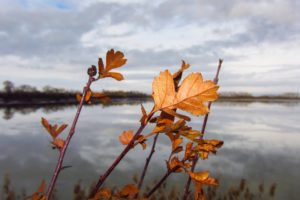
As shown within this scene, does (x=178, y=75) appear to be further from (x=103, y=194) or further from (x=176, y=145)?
(x=103, y=194)

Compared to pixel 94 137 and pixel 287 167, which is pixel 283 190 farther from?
pixel 94 137

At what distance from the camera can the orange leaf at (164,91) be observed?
0.51 metres

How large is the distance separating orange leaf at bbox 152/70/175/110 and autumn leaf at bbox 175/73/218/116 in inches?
0.8

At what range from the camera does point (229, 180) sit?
9.75 m

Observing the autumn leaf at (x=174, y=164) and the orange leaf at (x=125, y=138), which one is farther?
the orange leaf at (x=125, y=138)

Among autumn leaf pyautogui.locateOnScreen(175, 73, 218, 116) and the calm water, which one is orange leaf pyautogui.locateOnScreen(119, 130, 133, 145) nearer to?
autumn leaf pyautogui.locateOnScreen(175, 73, 218, 116)

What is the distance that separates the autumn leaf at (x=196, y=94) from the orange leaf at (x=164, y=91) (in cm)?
2

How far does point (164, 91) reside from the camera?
1.70 ft

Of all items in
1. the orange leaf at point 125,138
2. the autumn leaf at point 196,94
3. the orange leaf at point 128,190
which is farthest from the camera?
the orange leaf at point 125,138

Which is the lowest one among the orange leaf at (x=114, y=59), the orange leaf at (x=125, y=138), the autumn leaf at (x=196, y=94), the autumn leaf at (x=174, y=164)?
the autumn leaf at (x=174, y=164)

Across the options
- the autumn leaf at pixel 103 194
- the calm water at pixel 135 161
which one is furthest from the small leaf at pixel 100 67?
the calm water at pixel 135 161

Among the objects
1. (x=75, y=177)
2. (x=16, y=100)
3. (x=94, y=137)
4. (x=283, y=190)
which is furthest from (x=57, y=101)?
(x=283, y=190)

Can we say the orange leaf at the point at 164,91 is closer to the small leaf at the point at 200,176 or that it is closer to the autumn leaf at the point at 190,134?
Answer: the autumn leaf at the point at 190,134

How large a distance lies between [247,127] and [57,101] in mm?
37862
